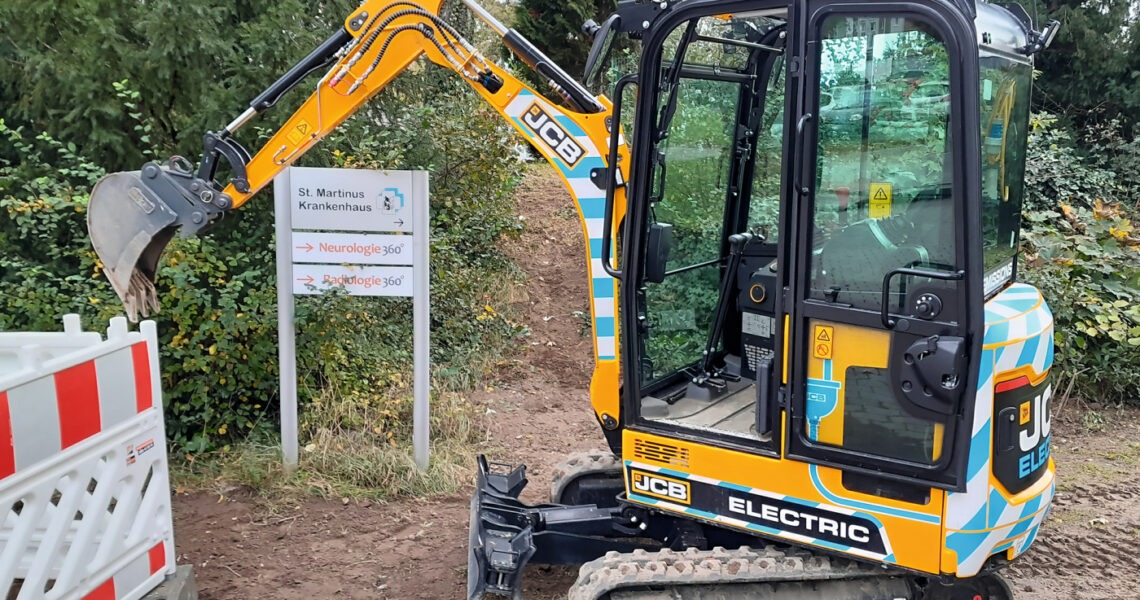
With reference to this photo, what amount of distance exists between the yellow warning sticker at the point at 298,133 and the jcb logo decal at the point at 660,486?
85.5 inches

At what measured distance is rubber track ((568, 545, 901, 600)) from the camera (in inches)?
123

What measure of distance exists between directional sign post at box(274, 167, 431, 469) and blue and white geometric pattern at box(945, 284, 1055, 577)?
3.22 m

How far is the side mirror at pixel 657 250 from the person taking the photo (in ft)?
10.7

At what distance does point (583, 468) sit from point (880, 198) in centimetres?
209

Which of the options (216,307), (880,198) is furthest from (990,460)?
(216,307)

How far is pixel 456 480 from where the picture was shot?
5.41 meters

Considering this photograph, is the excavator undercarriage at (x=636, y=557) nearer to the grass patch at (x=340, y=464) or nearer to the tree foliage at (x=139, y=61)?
the grass patch at (x=340, y=464)

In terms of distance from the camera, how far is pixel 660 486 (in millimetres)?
3432

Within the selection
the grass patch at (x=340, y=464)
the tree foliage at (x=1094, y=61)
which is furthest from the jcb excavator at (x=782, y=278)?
the tree foliage at (x=1094, y=61)

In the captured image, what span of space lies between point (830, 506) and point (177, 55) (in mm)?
4865

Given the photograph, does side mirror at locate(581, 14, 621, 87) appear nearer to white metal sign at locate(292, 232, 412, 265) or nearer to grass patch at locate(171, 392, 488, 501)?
white metal sign at locate(292, 232, 412, 265)

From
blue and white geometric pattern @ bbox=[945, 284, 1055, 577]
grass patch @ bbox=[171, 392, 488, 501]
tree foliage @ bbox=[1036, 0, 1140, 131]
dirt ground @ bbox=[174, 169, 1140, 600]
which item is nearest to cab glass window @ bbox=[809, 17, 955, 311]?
blue and white geometric pattern @ bbox=[945, 284, 1055, 577]

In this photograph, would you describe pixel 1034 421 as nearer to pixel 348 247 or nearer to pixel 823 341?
pixel 823 341

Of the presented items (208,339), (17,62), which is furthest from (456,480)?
(17,62)
